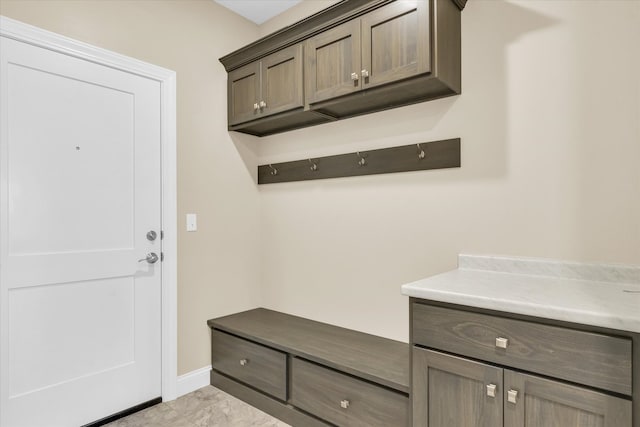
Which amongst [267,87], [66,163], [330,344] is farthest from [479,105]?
[66,163]

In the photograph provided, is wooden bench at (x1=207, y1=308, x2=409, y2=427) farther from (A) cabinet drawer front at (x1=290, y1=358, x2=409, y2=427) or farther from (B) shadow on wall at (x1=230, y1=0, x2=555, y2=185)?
(B) shadow on wall at (x1=230, y1=0, x2=555, y2=185)

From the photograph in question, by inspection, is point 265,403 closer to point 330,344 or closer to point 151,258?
point 330,344

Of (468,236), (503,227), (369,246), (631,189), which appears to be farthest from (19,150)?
(631,189)

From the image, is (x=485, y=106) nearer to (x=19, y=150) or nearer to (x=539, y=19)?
(x=539, y=19)

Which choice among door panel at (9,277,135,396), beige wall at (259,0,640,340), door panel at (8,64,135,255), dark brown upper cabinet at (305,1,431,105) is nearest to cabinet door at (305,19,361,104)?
dark brown upper cabinet at (305,1,431,105)

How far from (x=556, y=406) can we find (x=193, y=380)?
7.13 feet

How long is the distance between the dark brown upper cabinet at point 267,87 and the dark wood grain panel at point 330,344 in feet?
4.70

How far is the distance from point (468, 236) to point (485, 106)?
0.68 metres

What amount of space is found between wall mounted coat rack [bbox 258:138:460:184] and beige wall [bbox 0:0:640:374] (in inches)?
2.2

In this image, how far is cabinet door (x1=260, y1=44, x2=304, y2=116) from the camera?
88.3 inches

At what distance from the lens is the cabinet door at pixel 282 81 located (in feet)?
7.36

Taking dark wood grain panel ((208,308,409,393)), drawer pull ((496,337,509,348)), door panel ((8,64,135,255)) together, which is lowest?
dark wood grain panel ((208,308,409,393))

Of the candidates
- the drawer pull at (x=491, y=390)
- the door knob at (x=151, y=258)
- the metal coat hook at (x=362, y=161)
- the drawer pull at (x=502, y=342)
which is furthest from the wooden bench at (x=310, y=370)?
the metal coat hook at (x=362, y=161)

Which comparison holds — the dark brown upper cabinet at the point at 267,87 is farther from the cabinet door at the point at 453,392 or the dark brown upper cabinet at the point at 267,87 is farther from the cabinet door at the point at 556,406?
the cabinet door at the point at 556,406
